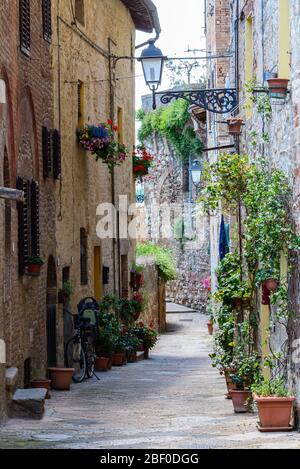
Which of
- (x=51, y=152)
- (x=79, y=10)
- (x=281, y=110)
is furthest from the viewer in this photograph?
(x=79, y=10)

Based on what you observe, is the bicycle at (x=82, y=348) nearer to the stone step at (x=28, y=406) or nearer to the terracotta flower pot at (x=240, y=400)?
the stone step at (x=28, y=406)

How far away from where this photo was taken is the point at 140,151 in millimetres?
27703

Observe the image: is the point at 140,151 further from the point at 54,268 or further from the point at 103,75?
the point at 54,268

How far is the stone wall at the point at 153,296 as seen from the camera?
1275 inches

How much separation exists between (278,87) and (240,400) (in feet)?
13.4

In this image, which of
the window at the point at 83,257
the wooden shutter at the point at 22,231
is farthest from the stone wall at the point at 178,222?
the wooden shutter at the point at 22,231

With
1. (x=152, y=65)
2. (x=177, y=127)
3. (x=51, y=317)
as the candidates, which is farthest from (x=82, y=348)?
(x=177, y=127)

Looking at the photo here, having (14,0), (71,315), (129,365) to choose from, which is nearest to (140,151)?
(129,365)

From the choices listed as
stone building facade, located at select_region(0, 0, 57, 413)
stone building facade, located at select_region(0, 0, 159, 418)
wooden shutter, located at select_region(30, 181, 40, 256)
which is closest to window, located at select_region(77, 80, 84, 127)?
stone building facade, located at select_region(0, 0, 159, 418)

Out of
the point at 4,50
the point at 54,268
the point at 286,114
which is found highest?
the point at 4,50

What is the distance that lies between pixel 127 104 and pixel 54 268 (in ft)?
33.2

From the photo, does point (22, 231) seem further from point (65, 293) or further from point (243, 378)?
point (65, 293)

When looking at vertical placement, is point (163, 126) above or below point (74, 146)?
above

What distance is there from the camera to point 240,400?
44.8ft
